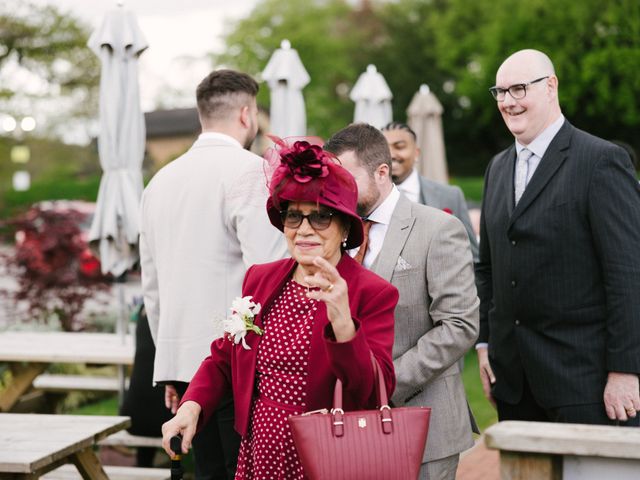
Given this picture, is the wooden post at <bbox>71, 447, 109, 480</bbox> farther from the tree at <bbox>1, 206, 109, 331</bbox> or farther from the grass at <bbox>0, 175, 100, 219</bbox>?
the grass at <bbox>0, 175, 100, 219</bbox>

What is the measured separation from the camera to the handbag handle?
2439 mm

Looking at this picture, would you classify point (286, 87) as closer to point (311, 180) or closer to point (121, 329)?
point (121, 329)

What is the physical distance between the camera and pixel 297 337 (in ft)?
9.16

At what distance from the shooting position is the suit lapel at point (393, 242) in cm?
321

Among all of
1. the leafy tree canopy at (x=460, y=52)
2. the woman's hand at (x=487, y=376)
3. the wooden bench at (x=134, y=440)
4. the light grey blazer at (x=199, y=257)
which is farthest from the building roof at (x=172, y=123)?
the woman's hand at (x=487, y=376)

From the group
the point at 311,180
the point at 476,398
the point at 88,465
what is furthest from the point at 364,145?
the point at 476,398

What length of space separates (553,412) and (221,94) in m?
2.28

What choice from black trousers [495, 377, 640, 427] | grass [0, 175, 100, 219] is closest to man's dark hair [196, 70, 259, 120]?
black trousers [495, 377, 640, 427]

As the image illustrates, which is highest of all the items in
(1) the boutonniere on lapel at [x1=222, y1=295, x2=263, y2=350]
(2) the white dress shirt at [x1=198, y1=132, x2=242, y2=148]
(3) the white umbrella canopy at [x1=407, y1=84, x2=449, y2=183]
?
(3) the white umbrella canopy at [x1=407, y1=84, x2=449, y2=183]

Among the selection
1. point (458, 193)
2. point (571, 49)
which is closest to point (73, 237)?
point (458, 193)

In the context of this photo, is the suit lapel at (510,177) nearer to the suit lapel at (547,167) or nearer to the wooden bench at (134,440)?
the suit lapel at (547,167)

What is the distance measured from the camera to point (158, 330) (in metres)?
4.26

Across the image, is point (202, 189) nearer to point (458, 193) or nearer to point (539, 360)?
point (539, 360)

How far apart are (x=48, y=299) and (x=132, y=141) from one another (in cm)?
397
